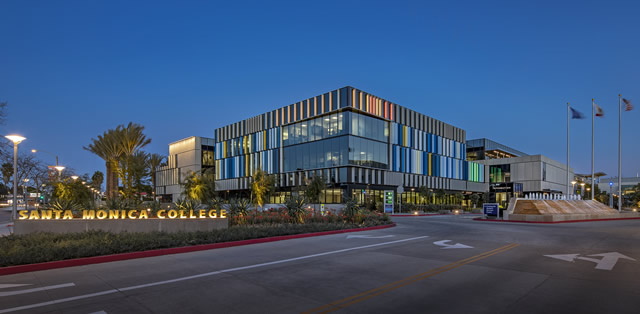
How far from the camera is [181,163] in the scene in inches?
3369

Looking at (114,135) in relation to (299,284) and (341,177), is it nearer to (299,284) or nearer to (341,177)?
(341,177)

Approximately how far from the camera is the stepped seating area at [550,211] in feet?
103

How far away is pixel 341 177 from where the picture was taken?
50.2m

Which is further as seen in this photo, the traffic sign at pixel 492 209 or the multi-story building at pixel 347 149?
the multi-story building at pixel 347 149

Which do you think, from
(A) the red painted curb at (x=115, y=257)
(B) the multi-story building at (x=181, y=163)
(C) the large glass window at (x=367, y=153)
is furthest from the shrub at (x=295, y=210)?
(B) the multi-story building at (x=181, y=163)

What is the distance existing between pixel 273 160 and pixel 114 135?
27618 millimetres

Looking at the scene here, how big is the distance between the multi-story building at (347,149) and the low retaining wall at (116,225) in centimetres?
2572

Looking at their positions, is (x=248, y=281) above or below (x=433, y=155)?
below

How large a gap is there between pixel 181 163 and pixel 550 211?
253 ft

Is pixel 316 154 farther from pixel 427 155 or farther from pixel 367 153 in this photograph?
pixel 427 155

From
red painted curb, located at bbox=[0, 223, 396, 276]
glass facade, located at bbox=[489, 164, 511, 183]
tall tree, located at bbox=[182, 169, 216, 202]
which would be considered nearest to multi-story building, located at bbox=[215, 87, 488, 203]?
tall tree, located at bbox=[182, 169, 216, 202]

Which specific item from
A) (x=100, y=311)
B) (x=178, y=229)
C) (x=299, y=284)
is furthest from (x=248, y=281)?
(x=178, y=229)

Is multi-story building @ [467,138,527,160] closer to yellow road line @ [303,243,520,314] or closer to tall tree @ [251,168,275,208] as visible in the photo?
tall tree @ [251,168,275,208]

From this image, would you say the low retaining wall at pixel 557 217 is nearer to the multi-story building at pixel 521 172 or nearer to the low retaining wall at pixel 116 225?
the low retaining wall at pixel 116 225
